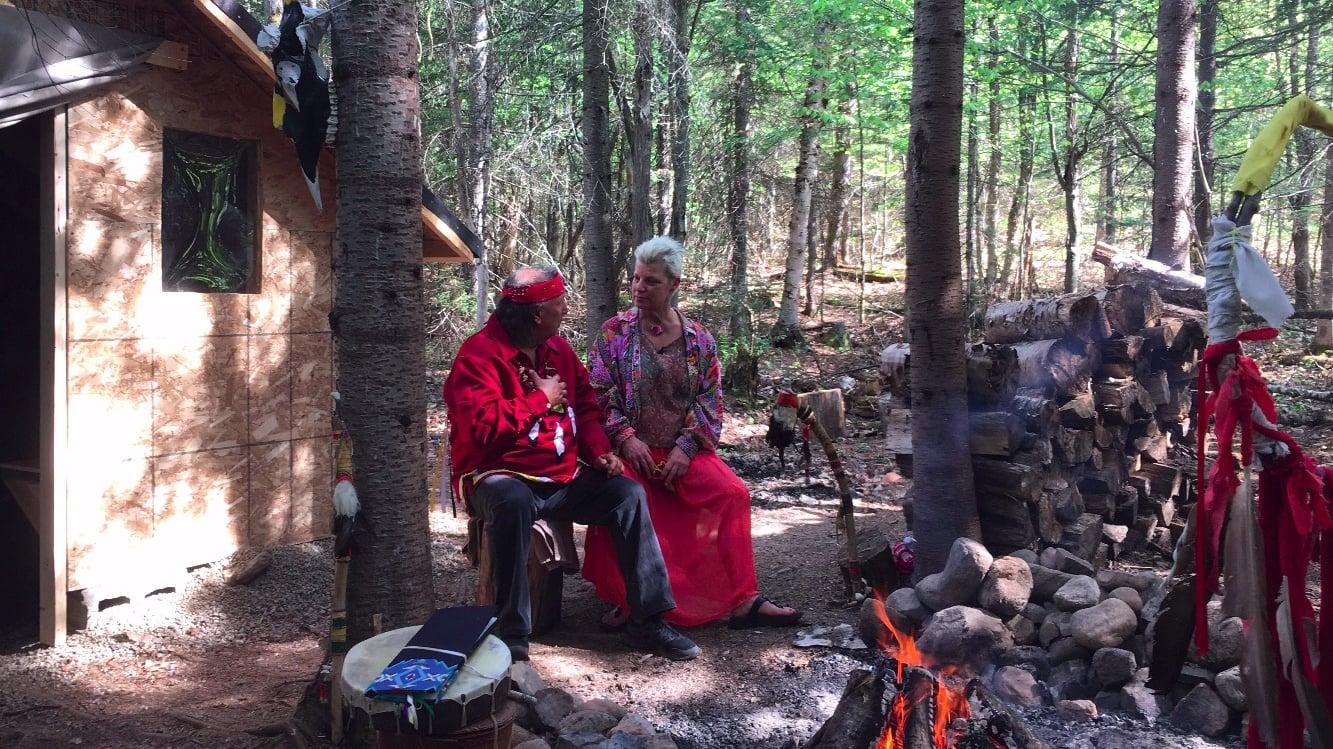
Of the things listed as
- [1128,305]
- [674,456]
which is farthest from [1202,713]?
[1128,305]

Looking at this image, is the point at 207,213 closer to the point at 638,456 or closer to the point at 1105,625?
the point at 638,456

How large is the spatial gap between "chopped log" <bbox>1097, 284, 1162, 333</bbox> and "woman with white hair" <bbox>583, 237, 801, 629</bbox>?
2.74 metres

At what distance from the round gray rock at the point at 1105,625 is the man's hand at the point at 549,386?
97.1 inches

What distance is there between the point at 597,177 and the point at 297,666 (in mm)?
5093

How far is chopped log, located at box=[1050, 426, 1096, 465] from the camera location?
535 cm

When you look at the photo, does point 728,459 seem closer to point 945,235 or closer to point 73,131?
point 945,235

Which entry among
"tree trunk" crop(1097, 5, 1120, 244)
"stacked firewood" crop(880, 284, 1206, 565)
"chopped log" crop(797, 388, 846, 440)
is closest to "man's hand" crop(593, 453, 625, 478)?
"stacked firewood" crop(880, 284, 1206, 565)

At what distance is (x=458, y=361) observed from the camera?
4.17 meters

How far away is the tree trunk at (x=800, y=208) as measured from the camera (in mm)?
14719

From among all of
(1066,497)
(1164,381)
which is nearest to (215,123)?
(1066,497)

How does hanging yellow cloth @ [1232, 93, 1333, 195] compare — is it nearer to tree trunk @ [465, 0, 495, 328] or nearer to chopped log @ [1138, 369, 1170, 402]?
chopped log @ [1138, 369, 1170, 402]

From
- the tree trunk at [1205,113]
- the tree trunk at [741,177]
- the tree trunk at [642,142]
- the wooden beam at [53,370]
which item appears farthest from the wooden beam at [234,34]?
the tree trunk at [1205,113]

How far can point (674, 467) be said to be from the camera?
4727mm

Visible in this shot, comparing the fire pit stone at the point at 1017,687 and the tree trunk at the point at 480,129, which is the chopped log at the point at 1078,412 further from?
the tree trunk at the point at 480,129
